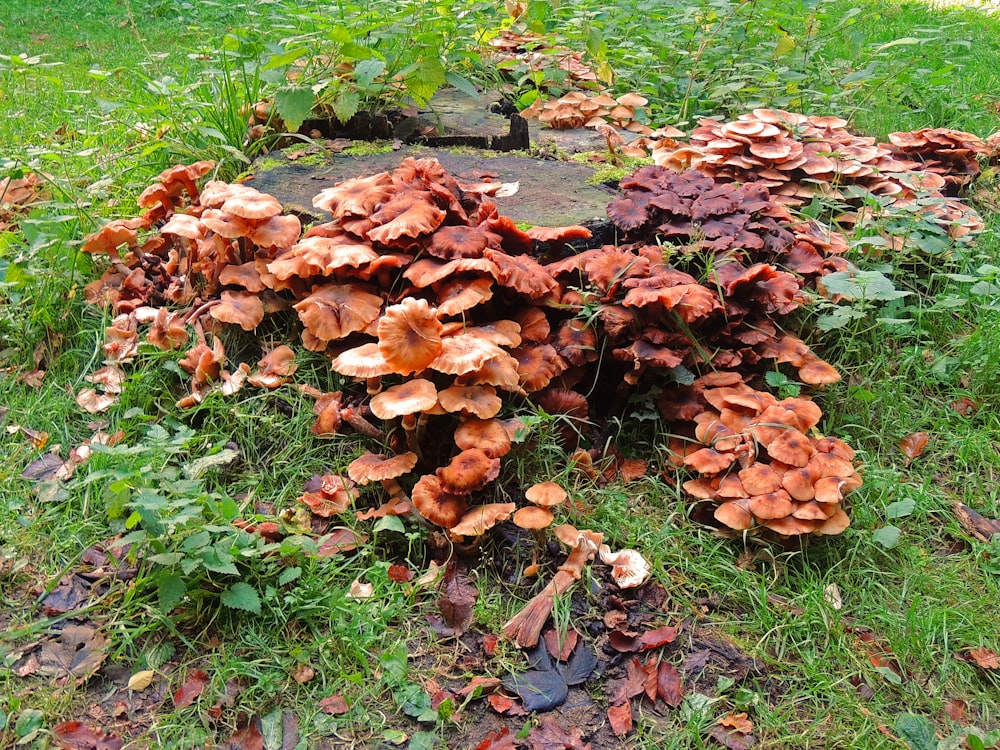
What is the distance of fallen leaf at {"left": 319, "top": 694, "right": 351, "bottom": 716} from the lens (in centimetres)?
261

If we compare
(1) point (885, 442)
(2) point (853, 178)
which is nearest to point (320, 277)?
(1) point (885, 442)

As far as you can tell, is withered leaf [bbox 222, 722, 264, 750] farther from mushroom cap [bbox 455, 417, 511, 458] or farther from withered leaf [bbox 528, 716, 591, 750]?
mushroom cap [bbox 455, 417, 511, 458]

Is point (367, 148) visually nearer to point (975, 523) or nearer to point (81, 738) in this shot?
point (81, 738)

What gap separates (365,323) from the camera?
346 cm

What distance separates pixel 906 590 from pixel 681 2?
565cm

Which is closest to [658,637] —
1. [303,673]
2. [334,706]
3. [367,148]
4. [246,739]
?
[334,706]

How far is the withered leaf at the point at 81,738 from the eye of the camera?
2465mm

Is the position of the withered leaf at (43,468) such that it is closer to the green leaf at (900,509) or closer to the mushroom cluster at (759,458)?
the mushroom cluster at (759,458)

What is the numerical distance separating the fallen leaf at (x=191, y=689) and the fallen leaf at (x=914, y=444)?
10.3 ft

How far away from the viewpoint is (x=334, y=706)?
8.59ft

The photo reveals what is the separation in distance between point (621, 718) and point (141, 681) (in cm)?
159

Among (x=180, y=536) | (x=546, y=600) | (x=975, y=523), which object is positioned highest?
(x=180, y=536)

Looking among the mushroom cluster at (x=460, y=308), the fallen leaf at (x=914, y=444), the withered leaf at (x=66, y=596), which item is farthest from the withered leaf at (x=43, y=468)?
the fallen leaf at (x=914, y=444)

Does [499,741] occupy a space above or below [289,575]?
below
